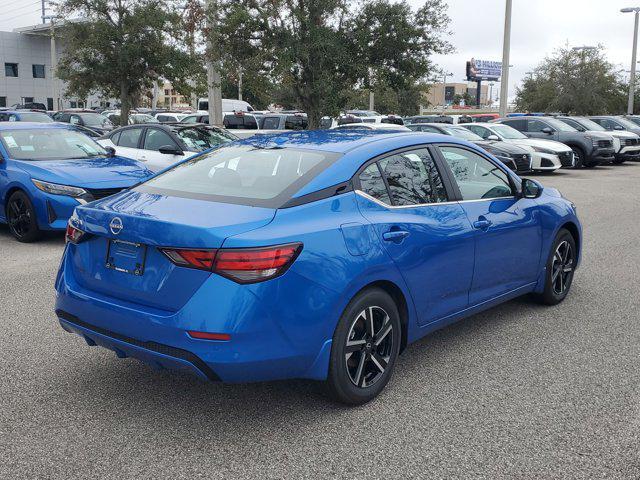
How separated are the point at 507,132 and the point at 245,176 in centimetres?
1811

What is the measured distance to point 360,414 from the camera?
383cm

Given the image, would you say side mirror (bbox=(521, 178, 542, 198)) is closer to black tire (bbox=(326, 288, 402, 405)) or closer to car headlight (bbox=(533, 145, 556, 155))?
black tire (bbox=(326, 288, 402, 405))

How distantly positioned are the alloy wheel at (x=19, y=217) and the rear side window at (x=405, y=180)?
19.7 ft

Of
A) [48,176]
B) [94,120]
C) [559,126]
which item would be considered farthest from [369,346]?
[94,120]

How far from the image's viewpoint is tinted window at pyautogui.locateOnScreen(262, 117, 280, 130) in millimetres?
22875

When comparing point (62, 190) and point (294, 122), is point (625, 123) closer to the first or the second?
point (294, 122)

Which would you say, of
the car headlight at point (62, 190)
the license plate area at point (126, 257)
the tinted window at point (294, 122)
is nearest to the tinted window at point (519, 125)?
the tinted window at point (294, 122)

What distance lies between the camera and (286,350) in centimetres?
345

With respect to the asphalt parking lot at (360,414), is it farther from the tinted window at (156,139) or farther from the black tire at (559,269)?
the tinted window at (156,139)

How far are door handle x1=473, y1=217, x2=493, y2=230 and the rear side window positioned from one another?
0.30m

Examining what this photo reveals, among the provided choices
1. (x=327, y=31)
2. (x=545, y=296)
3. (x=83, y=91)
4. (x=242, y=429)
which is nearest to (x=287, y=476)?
(x=242, y=429)

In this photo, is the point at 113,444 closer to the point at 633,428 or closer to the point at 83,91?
the point at 633,428

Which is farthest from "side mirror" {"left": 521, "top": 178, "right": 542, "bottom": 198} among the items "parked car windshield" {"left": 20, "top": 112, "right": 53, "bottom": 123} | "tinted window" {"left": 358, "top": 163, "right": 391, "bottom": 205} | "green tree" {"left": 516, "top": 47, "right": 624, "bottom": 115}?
"green tree" {"left": 516, "top": 47, "right": 624, "bottom": 115}

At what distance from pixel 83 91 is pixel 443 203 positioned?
22.6m
